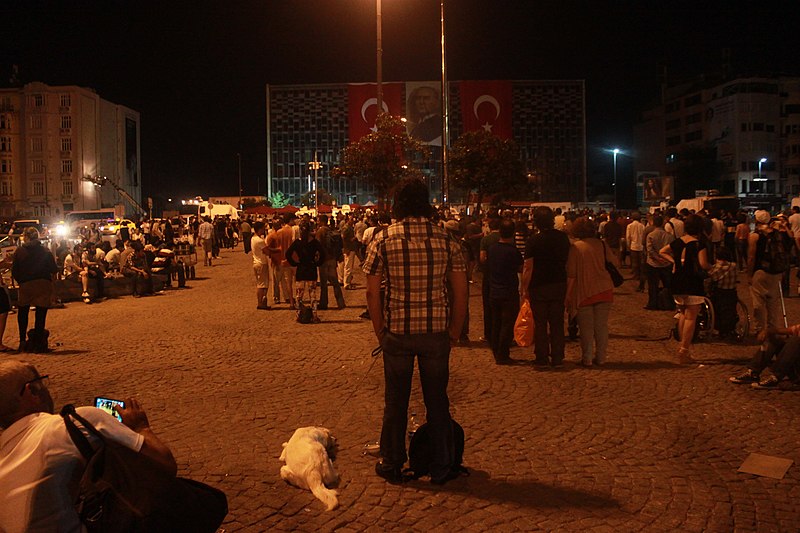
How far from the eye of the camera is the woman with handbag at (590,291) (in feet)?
28.8

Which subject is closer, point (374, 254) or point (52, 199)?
point (374, 254)

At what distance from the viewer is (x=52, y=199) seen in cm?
8862

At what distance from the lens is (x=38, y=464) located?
255 centimetres

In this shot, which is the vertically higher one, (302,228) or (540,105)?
(540,105)

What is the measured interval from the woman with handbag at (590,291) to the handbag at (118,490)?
22.0ft

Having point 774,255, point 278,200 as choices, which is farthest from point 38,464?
point 278,200

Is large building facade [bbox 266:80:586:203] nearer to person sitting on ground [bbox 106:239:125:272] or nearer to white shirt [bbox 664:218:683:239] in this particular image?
person sitting on ground [bbox 106:239:125:272]

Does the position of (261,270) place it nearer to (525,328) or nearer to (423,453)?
(525,328)

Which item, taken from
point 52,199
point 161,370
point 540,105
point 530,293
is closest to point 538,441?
point 530,293

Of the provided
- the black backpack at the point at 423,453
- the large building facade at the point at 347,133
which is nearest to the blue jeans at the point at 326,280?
the black backpack at the point at 423,453

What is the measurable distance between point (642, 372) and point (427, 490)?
4.29 meters

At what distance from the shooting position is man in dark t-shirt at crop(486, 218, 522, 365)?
8.88 m

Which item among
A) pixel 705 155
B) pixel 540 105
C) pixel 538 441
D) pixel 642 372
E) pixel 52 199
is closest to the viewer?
pixel 538 441

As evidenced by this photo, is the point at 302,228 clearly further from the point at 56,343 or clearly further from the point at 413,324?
the point at 413,324
